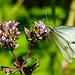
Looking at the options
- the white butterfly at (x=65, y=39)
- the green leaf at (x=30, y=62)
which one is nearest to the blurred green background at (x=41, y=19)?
the white butterfly at (x=65, y=39)

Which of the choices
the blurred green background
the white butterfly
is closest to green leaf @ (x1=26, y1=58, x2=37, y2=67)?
the white butterfly

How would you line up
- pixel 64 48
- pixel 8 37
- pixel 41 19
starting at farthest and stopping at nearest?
pixel 41 19 < pixel 64 48 < pixel 8 37

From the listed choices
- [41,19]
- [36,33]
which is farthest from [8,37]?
[41,19]

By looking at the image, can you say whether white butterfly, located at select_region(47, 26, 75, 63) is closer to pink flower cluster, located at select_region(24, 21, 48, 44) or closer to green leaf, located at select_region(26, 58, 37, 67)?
pink flower cluster, located at select_region(24, 21, 48, 44)

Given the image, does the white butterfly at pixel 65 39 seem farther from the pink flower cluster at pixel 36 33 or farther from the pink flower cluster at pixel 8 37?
the pink flower cluster at pixel 8 37

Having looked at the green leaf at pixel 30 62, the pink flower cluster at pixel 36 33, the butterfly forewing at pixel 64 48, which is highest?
the pink flower cluster at pixel 36 33

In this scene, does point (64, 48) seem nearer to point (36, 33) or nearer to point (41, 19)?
point (36, 33)
